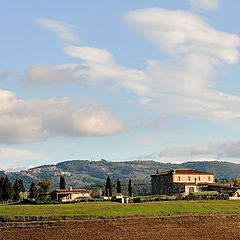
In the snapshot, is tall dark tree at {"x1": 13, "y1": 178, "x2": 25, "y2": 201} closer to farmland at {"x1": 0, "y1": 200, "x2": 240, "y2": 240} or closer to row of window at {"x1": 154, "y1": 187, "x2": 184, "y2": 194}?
row of window at {"x1": 154, "y1": 187, "x2": 184, "y2": 194}

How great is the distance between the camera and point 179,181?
507ft

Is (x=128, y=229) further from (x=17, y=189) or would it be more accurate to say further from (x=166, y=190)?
(x=166, y=190)

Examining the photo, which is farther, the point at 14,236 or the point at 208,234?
the point at 208,234

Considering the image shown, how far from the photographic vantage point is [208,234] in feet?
258

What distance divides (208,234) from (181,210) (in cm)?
1650

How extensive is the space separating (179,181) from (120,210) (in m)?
65.5

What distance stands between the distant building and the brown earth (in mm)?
60456

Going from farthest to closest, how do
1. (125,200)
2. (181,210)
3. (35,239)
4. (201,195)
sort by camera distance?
(201,195), (125,200), (181,210), (35,239)

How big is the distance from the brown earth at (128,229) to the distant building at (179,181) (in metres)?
60.5

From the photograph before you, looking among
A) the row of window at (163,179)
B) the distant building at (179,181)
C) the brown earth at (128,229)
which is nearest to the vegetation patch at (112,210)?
the brown earth at (128,229)

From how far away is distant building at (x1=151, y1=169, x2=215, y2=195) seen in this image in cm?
Result: 14950

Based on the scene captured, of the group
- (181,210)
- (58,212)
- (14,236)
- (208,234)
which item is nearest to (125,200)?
(181,210)

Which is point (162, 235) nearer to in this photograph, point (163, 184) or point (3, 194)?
point (3, 194)

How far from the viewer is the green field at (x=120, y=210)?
86.2 meters
